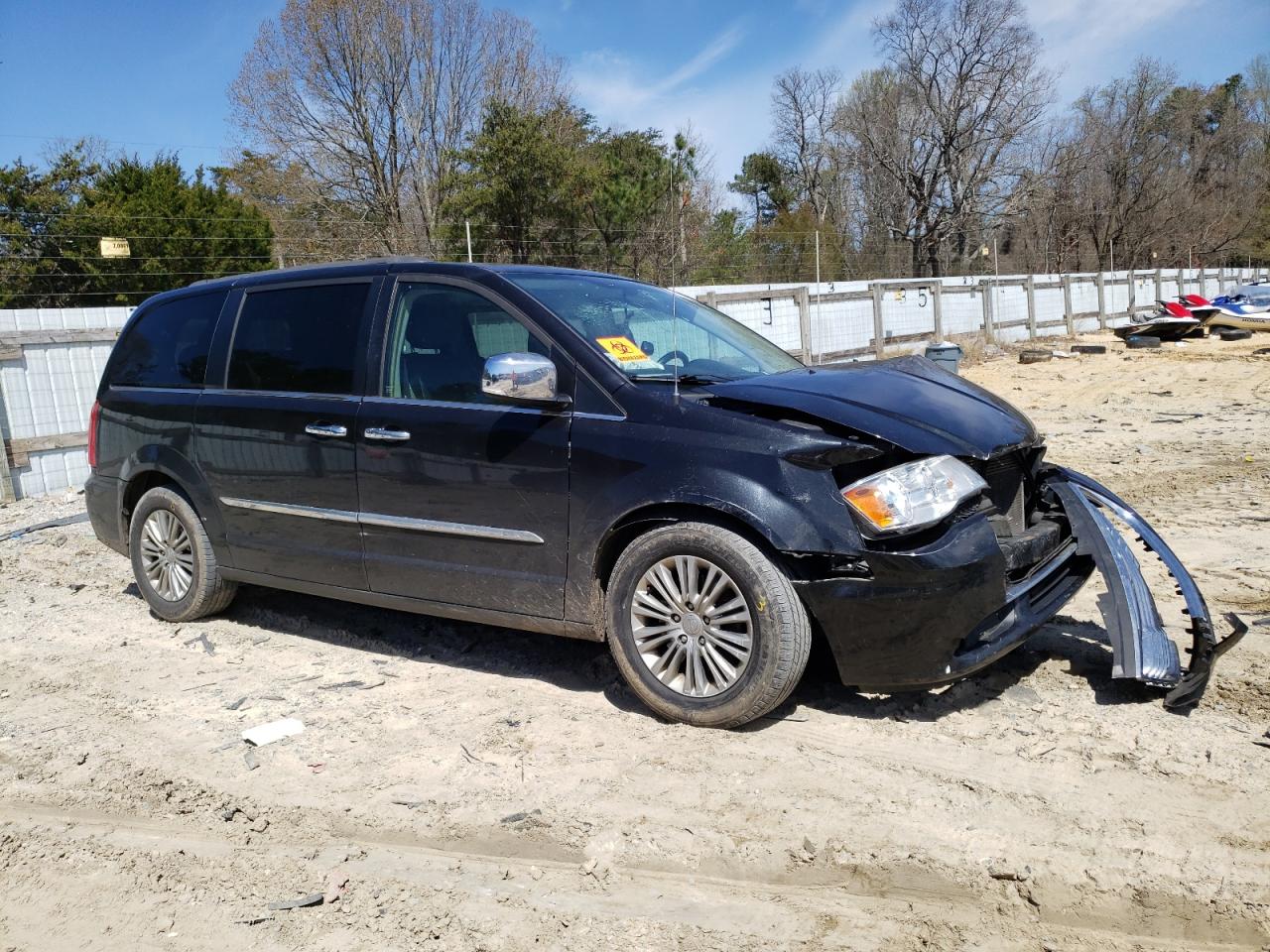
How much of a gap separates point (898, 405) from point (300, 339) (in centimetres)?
293

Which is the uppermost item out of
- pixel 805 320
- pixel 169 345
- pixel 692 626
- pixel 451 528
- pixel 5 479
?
pixel 169 345

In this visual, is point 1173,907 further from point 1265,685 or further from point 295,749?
point 295,749

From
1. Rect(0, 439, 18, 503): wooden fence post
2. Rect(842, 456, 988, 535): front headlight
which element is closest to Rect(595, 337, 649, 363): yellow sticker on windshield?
Rect(842, 456, 988, 535): front headlight

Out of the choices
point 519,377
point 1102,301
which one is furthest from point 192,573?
point 1102,301

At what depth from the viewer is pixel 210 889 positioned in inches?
116

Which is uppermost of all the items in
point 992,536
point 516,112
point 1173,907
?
point 516,112

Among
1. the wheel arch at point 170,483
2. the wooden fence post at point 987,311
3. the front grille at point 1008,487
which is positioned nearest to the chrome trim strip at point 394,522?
the wheel arch at point 170,483

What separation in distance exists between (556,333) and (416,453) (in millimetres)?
827

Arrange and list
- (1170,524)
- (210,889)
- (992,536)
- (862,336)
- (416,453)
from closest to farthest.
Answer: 1. (210,889)
2. (992,536)
3. (416,453)
4. (1170,524)
5. (862,336)

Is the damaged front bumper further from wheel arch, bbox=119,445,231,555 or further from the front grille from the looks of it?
wheel arch, bbox=119,445,231,555

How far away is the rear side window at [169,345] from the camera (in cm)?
533

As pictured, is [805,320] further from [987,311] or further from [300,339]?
[300,339]

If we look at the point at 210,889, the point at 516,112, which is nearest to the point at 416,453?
the point at 210,889

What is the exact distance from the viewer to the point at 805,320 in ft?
56.6
